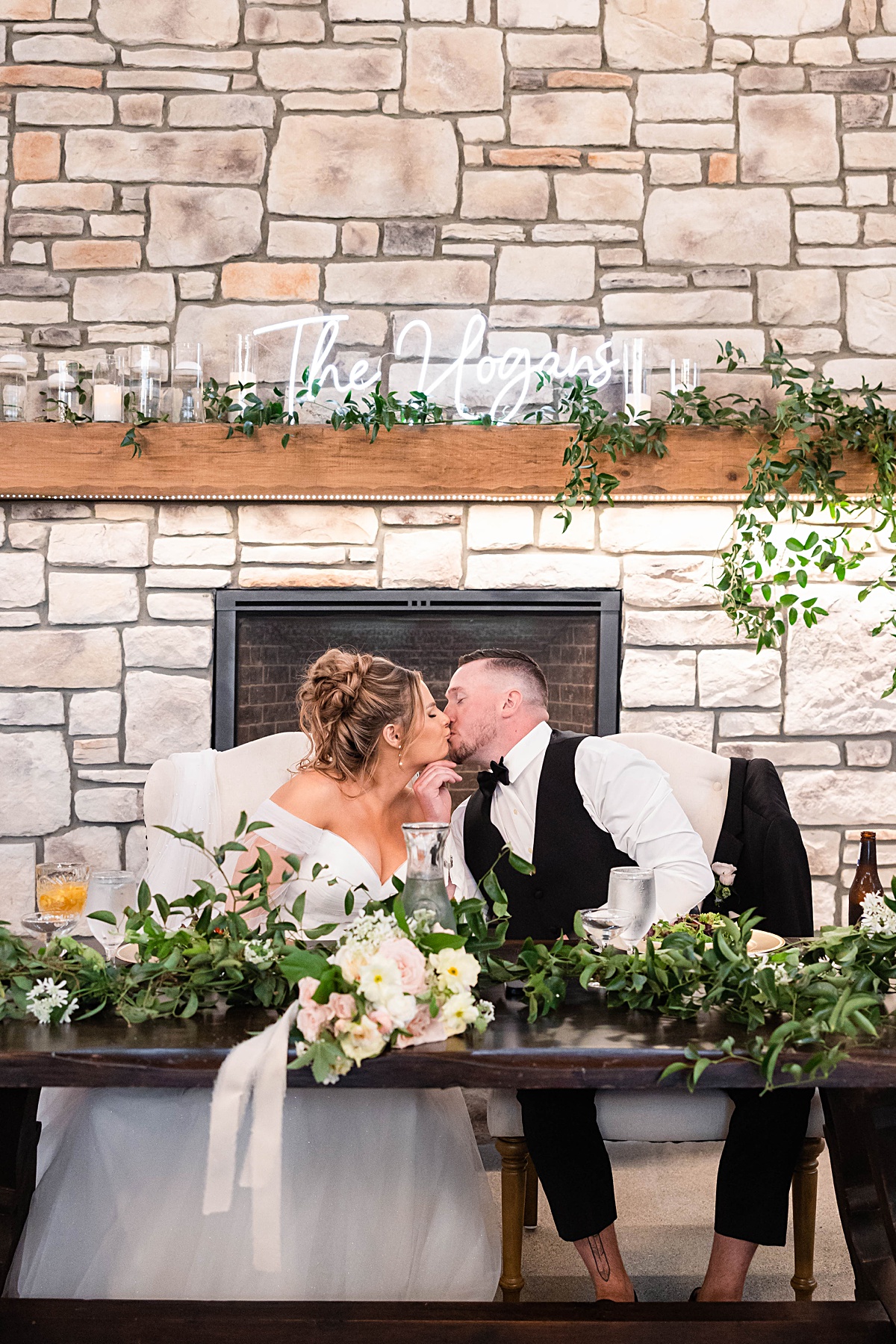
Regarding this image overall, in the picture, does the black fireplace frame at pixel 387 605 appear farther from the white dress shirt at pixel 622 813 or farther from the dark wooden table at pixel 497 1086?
the dark wooden table at pixel 497 1086

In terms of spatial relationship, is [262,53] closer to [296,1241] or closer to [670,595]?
[670,595]

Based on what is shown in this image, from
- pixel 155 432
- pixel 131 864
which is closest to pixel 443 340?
pixel 155 432

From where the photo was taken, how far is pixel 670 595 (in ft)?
10.9

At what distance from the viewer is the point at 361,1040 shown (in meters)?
1.24

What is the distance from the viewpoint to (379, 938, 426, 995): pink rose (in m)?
1.27

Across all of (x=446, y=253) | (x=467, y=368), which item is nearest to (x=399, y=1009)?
(x=467, y=368)

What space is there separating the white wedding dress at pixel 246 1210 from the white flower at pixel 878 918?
72 cm

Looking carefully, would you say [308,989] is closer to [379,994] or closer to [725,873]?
[379,994]

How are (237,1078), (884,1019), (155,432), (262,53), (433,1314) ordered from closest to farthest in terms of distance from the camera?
(237,1078) → (884,1019) → (433,1314) → (155,432) → (262,53)

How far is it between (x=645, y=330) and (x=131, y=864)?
2262 mm

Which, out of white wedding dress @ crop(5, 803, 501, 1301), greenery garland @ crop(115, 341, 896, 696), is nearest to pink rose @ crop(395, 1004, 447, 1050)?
white wedding dress @ crop(5, 803, 501, 1301)

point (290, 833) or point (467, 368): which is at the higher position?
point (467, 368)

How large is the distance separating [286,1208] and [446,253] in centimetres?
275

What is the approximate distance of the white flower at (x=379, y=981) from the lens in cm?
125
